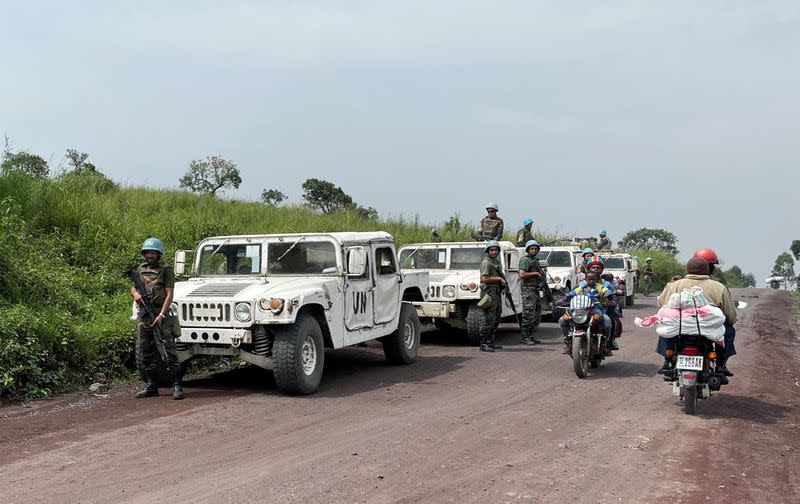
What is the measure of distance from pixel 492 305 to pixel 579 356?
2.99 meters

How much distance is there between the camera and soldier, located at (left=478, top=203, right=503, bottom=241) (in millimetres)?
15414

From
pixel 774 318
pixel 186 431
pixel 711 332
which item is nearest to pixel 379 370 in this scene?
pixel 186 431

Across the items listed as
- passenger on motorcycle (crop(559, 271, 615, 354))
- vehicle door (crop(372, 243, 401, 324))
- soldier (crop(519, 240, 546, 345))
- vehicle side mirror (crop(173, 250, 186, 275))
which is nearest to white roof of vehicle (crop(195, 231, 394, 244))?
vehicle door (crop(372, 243, 401, 324))

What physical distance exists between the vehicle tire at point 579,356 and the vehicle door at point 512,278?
4069 millimetres

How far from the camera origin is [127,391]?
329 inches

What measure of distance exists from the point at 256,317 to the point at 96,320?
3.19 m

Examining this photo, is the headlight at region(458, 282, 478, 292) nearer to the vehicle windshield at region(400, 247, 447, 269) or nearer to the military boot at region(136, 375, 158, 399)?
the vehicle windshield at region(400, 247, 447, 269)

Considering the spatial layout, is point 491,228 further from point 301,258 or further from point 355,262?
point 355,262

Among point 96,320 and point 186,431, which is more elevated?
point 96,320

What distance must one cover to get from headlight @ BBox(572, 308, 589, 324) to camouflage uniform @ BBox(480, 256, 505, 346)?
2.91 meters

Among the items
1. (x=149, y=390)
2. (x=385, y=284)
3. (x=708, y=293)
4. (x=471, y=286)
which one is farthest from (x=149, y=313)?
(x=471, y=286)

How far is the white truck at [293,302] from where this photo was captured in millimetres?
7832

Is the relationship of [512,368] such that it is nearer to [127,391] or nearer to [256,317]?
[256,317]

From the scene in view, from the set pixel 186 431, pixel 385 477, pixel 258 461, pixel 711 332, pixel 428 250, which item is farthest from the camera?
pixel 428 250
